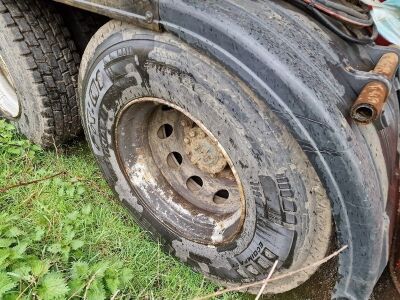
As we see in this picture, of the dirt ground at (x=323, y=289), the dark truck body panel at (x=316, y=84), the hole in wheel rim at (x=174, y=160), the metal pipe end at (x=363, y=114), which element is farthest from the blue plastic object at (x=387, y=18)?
the hole in wheel rim at (x=174, y=160)

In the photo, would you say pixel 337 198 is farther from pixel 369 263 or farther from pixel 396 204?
pixel 396 204

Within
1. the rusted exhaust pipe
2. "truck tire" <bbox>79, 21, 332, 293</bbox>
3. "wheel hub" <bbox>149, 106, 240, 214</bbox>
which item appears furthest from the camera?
"wheel hub" <bbox>149, 106, 240, 214</bbox>

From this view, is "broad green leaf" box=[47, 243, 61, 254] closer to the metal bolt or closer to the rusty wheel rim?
the rusty wheel rim

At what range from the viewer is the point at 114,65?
1.85 m

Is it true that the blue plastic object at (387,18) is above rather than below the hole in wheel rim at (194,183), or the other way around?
above

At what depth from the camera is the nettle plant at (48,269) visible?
1.94 metres

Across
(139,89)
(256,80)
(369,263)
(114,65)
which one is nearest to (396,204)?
(369,263)

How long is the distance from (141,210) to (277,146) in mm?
911

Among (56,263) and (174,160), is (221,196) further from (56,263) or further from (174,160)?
(56,263)

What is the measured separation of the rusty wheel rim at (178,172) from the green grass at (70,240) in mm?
269

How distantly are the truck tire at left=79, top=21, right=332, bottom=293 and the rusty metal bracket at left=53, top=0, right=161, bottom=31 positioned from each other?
0.16 ft

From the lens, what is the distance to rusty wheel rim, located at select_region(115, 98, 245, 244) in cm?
204

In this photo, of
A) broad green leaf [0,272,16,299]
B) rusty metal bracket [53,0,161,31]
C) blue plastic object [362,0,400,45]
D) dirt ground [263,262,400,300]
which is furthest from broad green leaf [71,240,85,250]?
blue plastic object [362,0,400,45]

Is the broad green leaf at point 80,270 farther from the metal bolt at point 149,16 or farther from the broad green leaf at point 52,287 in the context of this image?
the metal bolt at point 149,16
